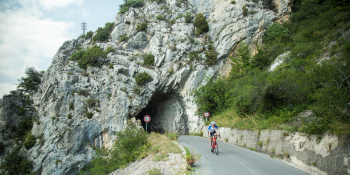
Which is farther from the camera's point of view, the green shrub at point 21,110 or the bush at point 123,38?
the bush at point 123,38

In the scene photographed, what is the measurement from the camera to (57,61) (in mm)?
33500

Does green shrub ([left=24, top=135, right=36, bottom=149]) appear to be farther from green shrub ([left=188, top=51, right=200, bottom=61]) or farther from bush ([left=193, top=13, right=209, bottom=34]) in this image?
bush ([left=193, top=13, right=209, bottom=34])

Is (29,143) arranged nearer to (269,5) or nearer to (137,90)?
(137,90)

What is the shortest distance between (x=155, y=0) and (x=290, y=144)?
1475 inches

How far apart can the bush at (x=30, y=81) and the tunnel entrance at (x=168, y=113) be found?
72.4ft

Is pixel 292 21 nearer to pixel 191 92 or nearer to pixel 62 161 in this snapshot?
pixel 191 92

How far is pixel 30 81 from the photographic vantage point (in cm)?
3158

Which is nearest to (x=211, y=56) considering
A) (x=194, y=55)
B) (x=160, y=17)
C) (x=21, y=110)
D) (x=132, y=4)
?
(x=194, y=55)

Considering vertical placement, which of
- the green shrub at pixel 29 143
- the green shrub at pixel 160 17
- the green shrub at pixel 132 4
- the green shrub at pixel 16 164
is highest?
the green shrub at pixel 132 4

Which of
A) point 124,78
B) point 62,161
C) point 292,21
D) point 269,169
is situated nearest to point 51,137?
point 62,161

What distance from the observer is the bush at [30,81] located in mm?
30906

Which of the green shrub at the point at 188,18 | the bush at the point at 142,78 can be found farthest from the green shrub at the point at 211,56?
the bush at the point at 142,78

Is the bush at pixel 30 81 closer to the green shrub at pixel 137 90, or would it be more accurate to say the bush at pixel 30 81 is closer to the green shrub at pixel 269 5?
the green shrub at pixel 137 90

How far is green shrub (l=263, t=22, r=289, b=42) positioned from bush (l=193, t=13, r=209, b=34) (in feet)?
31.7
